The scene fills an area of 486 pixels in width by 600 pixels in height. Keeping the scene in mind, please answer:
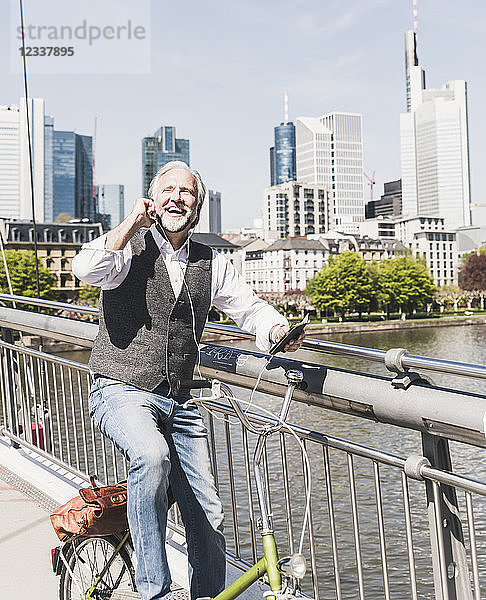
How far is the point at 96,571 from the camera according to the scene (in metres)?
2.83

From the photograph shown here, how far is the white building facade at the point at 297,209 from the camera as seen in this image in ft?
532

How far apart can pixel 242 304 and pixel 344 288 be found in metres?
89.8

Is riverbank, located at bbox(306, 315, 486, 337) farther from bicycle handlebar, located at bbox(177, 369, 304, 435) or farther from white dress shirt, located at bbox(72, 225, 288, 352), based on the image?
bicycle handlebar, located at bbox(177, 369, 304, 435)

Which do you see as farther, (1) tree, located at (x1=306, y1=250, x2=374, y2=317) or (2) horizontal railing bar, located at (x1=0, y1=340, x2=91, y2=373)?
(1) tree, located at (x1=306, y1=250, x2=374, y2=317)

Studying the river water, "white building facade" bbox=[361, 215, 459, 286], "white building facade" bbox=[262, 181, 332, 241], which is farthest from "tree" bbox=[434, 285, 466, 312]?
the river water

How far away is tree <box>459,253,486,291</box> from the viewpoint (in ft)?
366

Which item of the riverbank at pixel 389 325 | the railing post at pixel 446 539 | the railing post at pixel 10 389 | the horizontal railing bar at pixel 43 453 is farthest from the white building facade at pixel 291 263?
the railing post at pixel 446 539

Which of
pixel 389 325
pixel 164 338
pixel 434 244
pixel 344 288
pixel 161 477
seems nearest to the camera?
pixel 161 477

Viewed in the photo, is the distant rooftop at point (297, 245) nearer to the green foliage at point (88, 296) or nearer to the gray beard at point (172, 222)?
the green foliage at point (88, 296)

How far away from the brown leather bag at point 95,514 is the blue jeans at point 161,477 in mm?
203

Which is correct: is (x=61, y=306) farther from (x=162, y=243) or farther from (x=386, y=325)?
(x=386, y=325)

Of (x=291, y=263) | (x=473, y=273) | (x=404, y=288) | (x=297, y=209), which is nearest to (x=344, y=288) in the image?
(x=404, y=288)

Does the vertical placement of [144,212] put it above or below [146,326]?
above

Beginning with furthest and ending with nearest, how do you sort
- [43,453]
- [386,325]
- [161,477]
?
[386,325], [43,453], [161,477]
